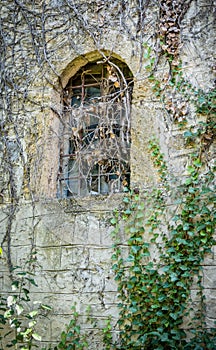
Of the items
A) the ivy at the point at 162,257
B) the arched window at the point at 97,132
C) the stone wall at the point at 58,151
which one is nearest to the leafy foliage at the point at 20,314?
the stone wall at the point at 58,151

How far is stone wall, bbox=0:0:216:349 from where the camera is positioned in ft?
12.3

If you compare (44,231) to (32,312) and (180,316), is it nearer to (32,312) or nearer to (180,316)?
(32,312)

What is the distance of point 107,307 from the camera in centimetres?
367

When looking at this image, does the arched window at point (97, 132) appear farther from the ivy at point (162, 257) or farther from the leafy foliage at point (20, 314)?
the leafy foliage at point (20, 314)

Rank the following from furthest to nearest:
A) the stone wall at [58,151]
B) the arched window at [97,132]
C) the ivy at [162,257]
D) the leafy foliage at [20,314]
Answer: the arched window at [97,132], the stone wall at [58,151], the leafy foliage at [20,314], the ivy at [162,257]

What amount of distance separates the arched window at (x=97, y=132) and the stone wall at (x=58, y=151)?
107mm

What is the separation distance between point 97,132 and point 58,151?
38cm

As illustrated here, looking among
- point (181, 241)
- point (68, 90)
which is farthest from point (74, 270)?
point (68, 90)

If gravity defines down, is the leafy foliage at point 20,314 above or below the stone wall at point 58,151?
below

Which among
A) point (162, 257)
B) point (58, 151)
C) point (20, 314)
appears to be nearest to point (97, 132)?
point (58, 151)

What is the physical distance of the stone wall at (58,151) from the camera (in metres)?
3.76

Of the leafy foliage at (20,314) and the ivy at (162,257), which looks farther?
the leafy foliage at (20,314)

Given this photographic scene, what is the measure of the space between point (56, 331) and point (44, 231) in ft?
2.54

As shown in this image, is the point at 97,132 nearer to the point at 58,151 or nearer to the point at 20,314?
the point at 58,151
